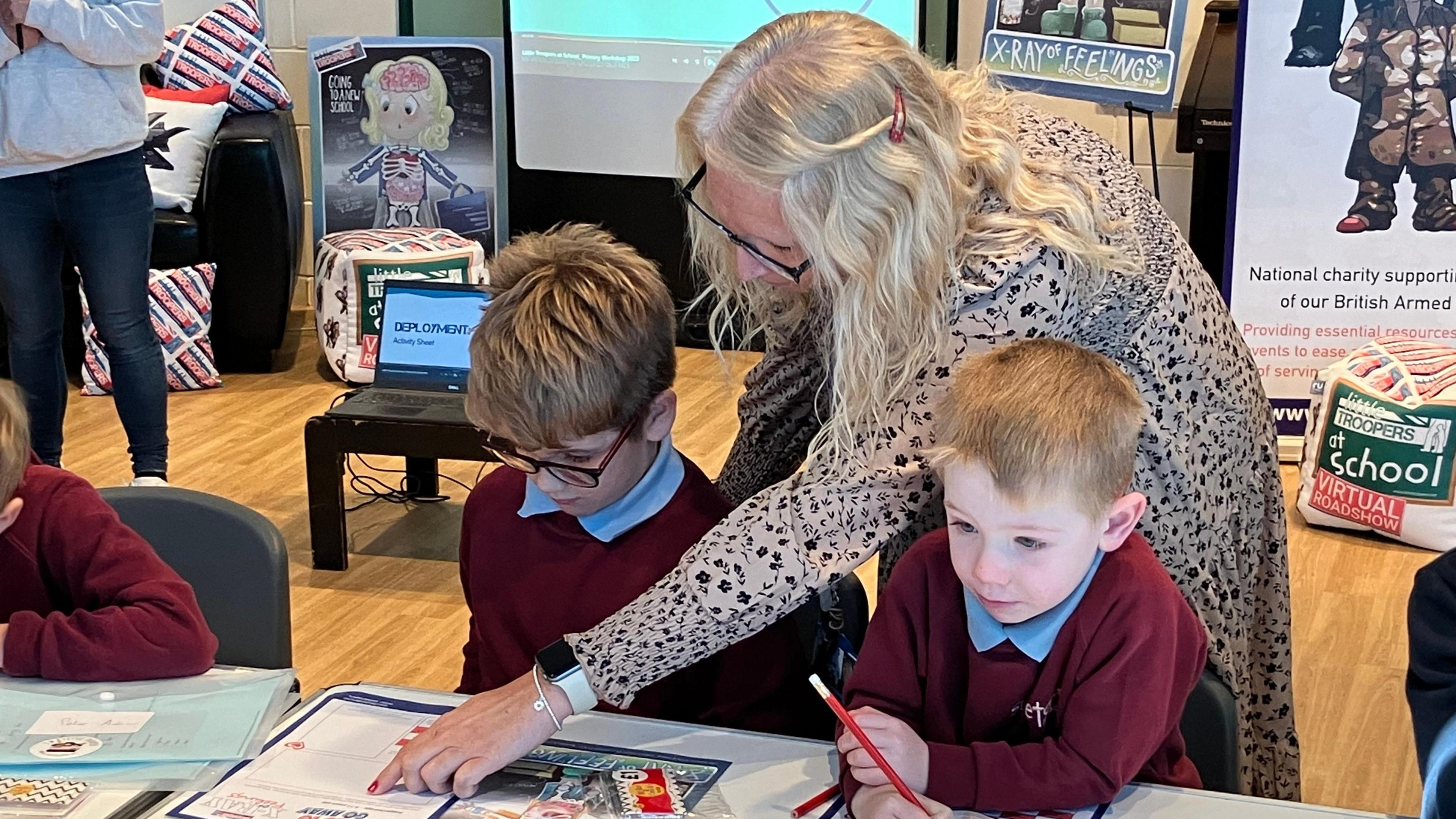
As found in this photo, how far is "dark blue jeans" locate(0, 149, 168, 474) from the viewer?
11.0 feet

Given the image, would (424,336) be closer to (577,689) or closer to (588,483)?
(588,483)

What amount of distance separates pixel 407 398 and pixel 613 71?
2.20 metres

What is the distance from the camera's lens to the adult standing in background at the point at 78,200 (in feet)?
10.6

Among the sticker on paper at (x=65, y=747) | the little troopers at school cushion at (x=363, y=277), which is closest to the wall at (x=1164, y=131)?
the little troopers at school cushion at (x=363, y=277)

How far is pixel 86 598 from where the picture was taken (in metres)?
1.58

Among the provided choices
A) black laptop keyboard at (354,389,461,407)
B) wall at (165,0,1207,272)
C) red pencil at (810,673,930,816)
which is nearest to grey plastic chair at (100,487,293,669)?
red pencil at (810,673,930,816)

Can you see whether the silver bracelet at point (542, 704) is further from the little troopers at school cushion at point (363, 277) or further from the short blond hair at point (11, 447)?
the little troopers at school cushion at point (363, 277)

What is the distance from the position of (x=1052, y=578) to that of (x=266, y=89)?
4.41 metres

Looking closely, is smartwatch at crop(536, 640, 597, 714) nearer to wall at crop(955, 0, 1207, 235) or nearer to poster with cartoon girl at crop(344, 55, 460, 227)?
wall at crop(955, 0, 1207, 235)

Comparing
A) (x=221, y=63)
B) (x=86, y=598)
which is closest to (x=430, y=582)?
(x=86, y=598)

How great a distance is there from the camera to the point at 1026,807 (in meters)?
1.23

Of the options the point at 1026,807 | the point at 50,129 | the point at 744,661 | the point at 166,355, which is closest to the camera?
the point at 1026,807

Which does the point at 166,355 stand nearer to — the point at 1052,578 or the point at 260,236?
the point at 260,236

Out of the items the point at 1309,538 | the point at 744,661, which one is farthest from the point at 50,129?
the point at 1309,538
